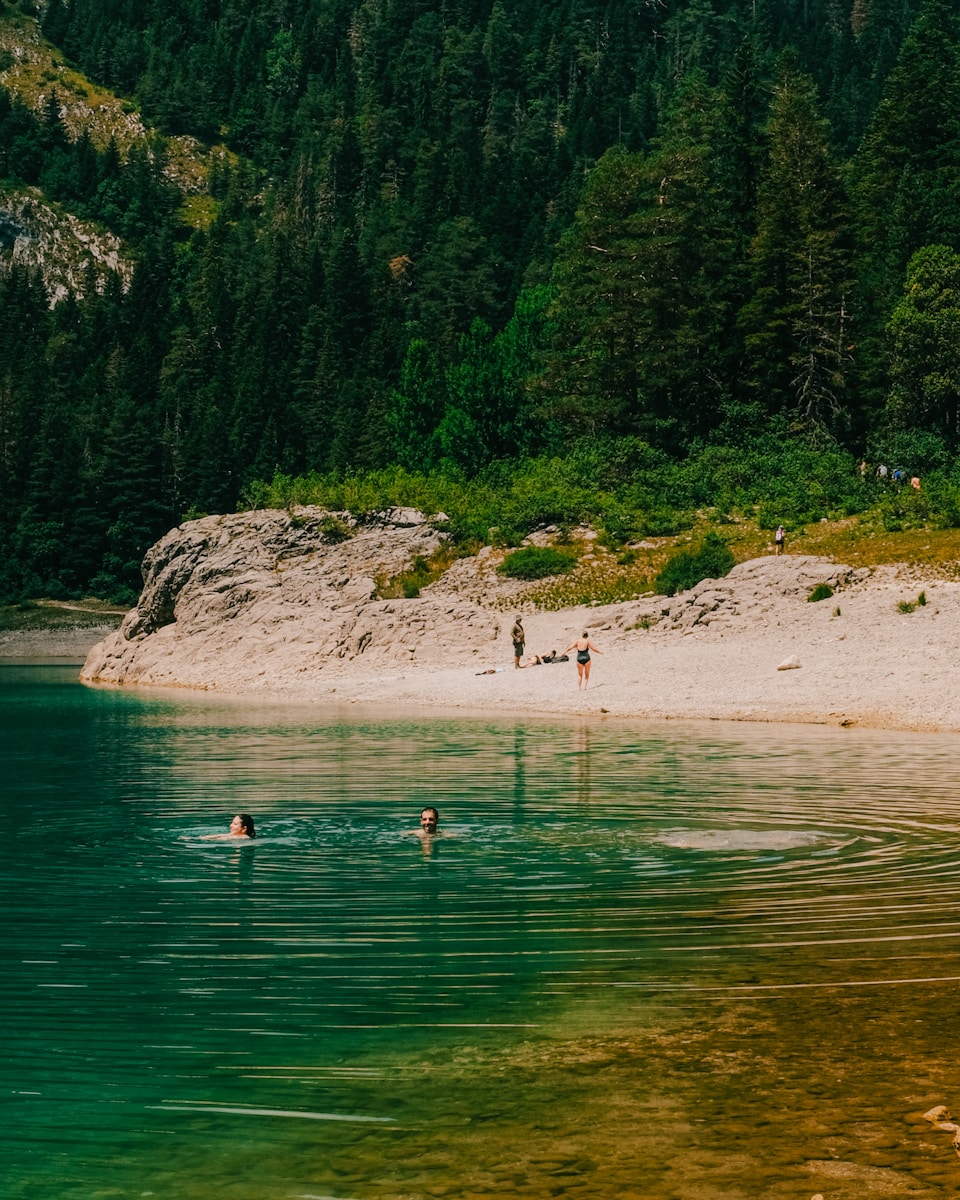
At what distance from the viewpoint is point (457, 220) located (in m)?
149

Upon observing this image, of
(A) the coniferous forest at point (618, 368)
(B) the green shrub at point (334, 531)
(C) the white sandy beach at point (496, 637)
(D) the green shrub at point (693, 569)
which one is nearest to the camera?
(C) the white sandy beach at point (496, 637)

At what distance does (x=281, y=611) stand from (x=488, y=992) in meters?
47.5

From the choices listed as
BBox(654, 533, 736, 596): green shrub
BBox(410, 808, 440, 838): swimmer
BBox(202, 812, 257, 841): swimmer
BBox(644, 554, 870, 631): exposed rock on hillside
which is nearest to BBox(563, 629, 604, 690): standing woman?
BBox(644, 554, 870, 631): exposed rock on hillside

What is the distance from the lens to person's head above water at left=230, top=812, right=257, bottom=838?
19.1 meters

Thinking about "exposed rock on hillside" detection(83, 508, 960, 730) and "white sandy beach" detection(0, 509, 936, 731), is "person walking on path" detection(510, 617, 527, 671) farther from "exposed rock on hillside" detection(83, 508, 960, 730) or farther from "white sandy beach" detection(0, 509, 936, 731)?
"white sandy beach" detection(0, 509, 936, 731)

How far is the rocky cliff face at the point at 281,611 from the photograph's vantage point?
5262 cm

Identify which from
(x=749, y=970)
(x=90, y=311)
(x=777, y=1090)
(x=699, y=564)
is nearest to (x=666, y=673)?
(x=699, y=564)

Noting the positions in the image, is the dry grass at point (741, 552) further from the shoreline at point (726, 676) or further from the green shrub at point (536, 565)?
the shoreline at point (726, 676)

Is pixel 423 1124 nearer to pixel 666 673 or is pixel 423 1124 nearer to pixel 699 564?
pixel 666 673

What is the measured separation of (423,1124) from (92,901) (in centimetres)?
815

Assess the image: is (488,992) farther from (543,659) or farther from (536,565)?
(536,565)

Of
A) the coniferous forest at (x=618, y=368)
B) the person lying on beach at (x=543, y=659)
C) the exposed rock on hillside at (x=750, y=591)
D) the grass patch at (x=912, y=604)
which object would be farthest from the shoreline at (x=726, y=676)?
the coniferous forest at (x=618, y=368)

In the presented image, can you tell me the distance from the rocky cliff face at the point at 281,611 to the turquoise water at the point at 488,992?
28.2 m

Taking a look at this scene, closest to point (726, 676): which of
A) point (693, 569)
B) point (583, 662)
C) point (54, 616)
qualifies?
point (583, 662)
